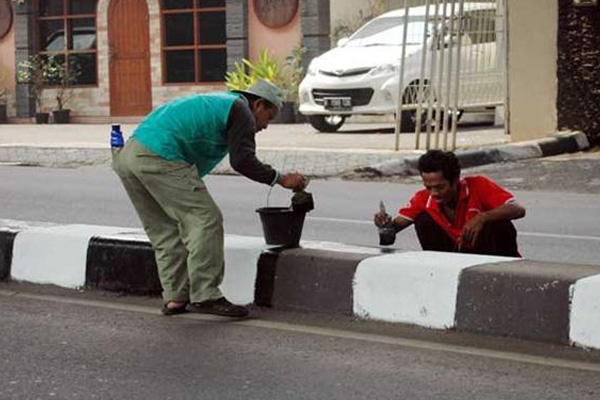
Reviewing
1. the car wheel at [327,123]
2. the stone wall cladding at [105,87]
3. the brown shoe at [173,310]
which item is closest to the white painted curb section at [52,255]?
the brown shoe at [173,310]

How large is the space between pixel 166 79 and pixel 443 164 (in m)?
20.3

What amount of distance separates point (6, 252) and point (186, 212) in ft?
5.75

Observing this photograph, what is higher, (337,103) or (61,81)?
(61,81)

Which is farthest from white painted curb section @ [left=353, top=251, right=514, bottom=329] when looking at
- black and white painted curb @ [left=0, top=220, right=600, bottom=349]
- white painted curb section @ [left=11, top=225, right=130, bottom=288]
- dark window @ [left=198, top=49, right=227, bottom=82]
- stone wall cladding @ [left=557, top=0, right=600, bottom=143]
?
dark window @ [left=198, top=49, right=227, bottom=82]

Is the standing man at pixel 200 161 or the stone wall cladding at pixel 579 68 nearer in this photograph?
the standing man at pixel 200 161

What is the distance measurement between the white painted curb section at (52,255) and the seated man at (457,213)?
1900 millimetres

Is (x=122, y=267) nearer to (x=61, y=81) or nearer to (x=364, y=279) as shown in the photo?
(x=364, y=279)

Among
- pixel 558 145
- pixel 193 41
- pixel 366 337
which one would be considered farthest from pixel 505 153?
pixel 193 41

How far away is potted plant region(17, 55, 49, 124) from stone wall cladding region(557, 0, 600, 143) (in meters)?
13.4

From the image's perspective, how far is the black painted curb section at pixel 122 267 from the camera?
845 centimetres

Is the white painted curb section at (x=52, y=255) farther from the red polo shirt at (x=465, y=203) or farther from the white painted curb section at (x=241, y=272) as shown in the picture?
the red polo shirt at (x=465, y=203)

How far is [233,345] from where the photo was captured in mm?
7098

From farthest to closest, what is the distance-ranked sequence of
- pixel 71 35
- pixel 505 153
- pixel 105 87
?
pixel 71 35 → pixel 105 87 → pixel 505 153

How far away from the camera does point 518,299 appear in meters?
7.04
